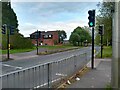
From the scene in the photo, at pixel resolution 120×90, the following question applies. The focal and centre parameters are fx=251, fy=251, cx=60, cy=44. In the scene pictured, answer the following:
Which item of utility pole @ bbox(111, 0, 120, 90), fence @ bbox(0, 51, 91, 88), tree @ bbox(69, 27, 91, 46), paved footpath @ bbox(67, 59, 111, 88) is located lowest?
paved footpath @ bbox(67, 59, 111, 88)

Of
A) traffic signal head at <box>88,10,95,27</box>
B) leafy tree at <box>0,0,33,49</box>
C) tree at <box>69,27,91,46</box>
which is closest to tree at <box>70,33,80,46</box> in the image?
tree at <box>69,27,91,46</box>

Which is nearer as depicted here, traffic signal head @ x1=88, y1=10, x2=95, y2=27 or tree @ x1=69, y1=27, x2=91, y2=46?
traffic signal head @ x1=88, y1=10, x2=95, y2=27

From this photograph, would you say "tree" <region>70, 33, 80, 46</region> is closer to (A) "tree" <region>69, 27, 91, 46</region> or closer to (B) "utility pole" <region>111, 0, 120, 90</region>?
(A) "tree" <region>69, 27, 91, 46</region>

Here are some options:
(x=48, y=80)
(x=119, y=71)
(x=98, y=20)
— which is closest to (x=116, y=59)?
(x=119, y=71)

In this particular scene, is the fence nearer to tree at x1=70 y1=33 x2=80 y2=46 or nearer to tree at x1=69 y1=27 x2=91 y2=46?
tree at x1=70 y1=33 x2=80 y2=46

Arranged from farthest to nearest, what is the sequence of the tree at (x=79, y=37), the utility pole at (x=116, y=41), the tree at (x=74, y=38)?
the tree at (x=79, y=37) < the tree at (x=74, y=38) < the utility pole at (x=116, y=41)

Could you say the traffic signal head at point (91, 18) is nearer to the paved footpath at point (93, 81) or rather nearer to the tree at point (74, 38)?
the paved footpath at point (93, 81)

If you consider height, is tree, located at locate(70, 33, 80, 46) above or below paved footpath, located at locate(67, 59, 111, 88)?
above

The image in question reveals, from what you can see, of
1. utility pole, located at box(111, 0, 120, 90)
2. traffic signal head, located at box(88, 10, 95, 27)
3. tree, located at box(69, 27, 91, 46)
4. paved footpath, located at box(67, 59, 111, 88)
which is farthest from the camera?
tree, located at box(69, 27, 91, 46)

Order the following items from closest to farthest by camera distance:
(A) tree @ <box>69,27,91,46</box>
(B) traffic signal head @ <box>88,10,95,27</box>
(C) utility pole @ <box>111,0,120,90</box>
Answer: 1. (C) utility pole @ <box>111,0,120,90</box>
2. (B) traffic signal head @ <box>88,10,95,27</box>
3. (A) tree @ <box>69,27,91,46</box>

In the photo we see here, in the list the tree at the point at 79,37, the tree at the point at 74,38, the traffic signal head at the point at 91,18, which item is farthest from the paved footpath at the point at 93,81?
the tree at the point at 79,37

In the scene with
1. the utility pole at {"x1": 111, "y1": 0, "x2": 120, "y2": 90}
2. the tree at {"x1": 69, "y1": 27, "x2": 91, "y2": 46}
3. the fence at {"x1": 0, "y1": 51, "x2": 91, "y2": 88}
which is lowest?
the fence at {"x1": 0, "y1": 51, "x2": 91, "y2": 88}

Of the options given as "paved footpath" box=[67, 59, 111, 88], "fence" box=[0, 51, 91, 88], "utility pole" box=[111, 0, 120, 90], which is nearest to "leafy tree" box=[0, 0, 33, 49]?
"paved footpath" box=[67, 59, 111, 88]

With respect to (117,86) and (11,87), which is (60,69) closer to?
(11,87)
